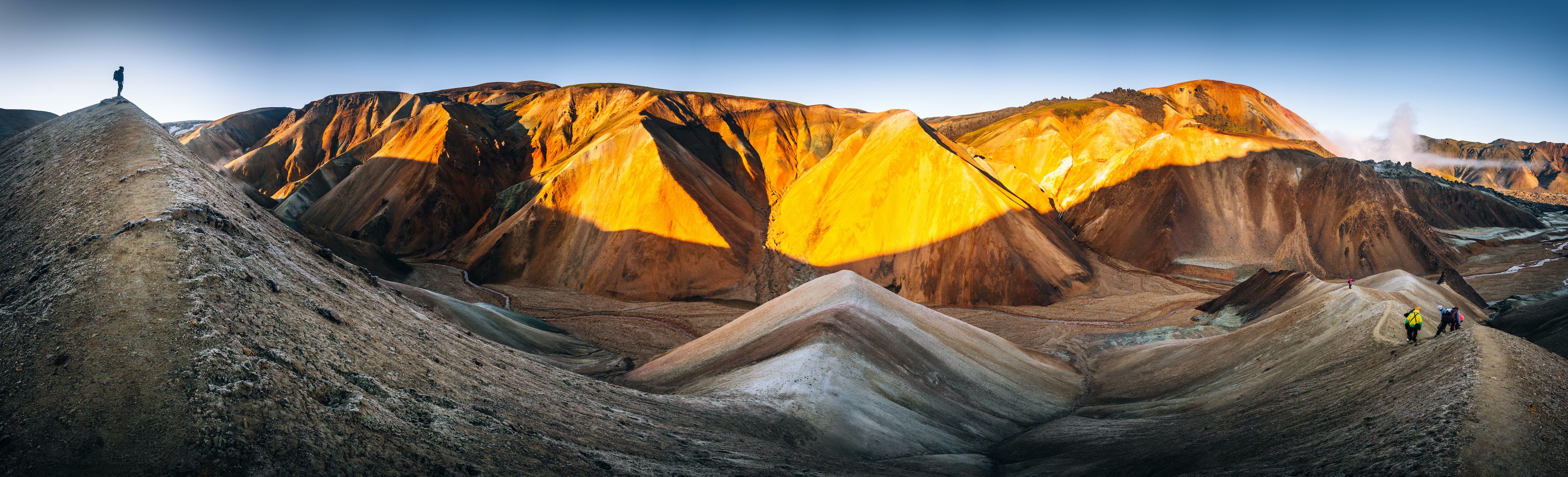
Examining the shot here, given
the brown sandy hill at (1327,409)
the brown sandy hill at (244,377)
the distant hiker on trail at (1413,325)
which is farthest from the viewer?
the distant hiker on trail at (1413,325)

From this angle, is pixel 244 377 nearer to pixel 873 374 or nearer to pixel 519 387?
pixel 519 387

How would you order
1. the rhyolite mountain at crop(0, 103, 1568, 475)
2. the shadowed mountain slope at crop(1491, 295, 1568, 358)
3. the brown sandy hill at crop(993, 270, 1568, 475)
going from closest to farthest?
1. the rhyolite mountain at crop(0, 103, 1568, 475)
2. the brown sandy hill at crop(993, 270, 1568, 475)
3. the shadowed mountain slope at crop(1491, 295, 1568, 358)

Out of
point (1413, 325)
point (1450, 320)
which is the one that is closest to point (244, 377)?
point (1413, 325)

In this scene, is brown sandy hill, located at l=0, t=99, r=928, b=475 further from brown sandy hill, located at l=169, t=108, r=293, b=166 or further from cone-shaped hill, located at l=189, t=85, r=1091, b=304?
brown sandy hill, located at l=169, t=108, r=293, b=166

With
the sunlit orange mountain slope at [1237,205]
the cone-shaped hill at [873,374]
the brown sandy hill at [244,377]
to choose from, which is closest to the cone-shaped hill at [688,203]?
the sunlit orange mountain slope at [1237,205]

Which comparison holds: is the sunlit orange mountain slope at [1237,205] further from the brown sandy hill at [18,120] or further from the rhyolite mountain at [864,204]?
the brown sandy hill at [18,120]

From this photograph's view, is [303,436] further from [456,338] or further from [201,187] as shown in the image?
[201,187]

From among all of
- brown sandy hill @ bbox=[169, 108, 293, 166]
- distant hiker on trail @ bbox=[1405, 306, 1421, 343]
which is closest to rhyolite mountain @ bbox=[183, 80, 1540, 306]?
distant hiker on trail @ bbox=[1405, 306, 1421, 343]
